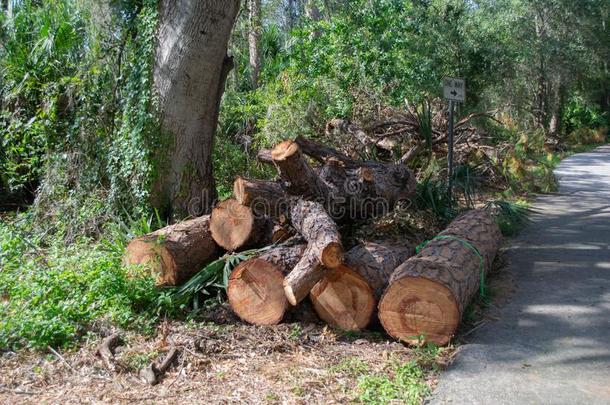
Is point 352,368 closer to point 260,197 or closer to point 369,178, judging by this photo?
point 260,197

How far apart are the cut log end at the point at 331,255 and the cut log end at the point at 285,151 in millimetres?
1236

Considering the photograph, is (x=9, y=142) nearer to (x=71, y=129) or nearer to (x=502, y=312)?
(x=71, y=129)

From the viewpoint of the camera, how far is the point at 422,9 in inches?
580

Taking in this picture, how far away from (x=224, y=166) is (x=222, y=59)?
2.86m

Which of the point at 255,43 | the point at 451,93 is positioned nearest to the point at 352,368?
the point at 451,93

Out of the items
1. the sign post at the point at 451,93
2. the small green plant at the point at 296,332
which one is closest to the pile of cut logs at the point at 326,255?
the small green plant at the point at 296,332

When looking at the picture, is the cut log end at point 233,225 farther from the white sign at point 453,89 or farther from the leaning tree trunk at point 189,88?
the white sign at point 453,89

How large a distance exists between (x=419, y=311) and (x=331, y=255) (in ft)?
2.69

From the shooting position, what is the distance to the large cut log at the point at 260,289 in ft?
16.4

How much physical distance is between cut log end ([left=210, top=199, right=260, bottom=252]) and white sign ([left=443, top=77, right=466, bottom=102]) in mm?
3483

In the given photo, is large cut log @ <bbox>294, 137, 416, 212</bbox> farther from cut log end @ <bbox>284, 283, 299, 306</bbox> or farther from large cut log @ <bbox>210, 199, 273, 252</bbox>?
cut log end @ <bbox>284, 283, 299, 306</bbox>

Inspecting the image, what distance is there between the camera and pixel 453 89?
25.6 ft

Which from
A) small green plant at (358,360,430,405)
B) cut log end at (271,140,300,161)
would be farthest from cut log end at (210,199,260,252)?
small green plant at (358,360,430,405)

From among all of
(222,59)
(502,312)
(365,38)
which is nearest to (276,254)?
(502,312)
